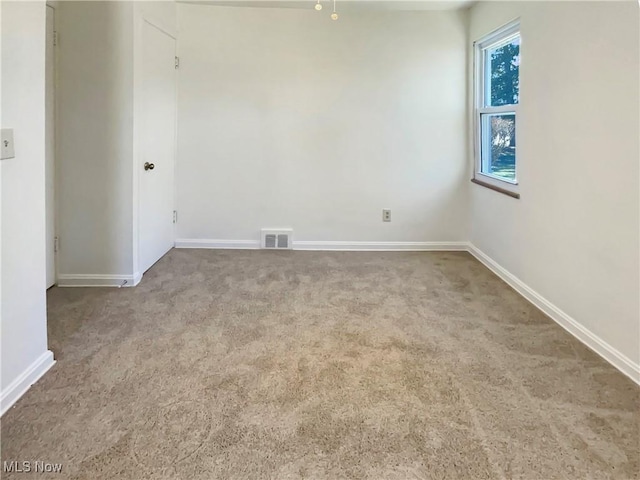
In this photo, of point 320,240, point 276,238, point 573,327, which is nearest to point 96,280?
point 276,238

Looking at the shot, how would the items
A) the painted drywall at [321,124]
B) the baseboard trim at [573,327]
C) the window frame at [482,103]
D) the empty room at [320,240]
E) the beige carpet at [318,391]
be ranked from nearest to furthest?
the beige carpet at [318,391] → the empty room at [320,240] → the baseboard trim at [573,327] → the window frame at [482,103] → the painted drywall at [321,124]

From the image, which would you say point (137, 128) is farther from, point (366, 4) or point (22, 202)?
point (366, 4)

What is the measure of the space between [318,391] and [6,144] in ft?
5.28

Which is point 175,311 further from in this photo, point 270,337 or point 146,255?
point 146,255

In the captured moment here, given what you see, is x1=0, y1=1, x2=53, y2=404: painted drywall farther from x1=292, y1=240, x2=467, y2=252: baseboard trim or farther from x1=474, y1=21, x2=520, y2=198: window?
x1=474, y1=21, x2=520, y2=198: window

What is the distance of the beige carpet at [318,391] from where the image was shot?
170 cm

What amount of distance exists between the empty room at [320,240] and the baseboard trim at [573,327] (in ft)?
0.06

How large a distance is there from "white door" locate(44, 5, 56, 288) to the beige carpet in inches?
10.6

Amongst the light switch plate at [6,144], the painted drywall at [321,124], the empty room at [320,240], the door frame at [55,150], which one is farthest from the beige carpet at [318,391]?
the painted drywall at [321,124]

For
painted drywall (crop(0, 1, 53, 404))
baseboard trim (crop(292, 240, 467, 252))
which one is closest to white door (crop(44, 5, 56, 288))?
painted drywall (crop(0, 1, 53, 404))

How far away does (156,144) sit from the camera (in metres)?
4.04

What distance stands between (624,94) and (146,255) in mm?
3336

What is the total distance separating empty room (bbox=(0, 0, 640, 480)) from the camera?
73.5 inches

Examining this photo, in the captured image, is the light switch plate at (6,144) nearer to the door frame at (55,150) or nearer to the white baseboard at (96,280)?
the door frame at (55,150)
